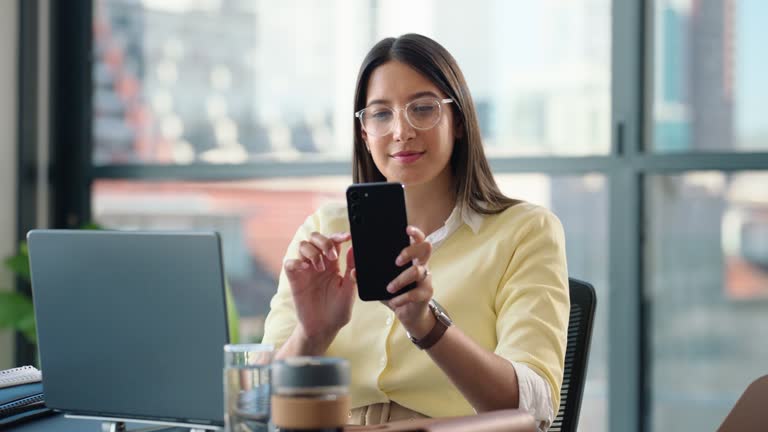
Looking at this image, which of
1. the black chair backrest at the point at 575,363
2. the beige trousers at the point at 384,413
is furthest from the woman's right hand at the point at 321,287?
the black chair backrest at the point at 575,363

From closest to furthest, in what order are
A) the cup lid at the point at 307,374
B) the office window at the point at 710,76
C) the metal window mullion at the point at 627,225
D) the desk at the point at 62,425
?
the cup lid at the point at 307,374 < the desk at the point at 62,425 < the office window at the point at 710,76 < the metal window mullion at the point at 627,225

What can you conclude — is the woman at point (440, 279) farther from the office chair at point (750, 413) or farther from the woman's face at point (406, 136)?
the office chair at point (750, 413)

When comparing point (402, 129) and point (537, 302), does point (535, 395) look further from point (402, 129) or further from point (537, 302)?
point (402, 129)

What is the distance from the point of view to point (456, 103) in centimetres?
199

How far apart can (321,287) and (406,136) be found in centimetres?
41

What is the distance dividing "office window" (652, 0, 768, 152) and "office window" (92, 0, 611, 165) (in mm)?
206

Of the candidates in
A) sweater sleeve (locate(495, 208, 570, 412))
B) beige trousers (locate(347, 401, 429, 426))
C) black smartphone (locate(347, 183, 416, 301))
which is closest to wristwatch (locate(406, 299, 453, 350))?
black smartphone (locate(347, 183, 416, 301))

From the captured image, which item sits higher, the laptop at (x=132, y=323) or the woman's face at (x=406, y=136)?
the woman's face at (x=406, y=136)

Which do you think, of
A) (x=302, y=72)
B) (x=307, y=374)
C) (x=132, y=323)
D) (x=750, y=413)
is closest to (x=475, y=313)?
(x=750, y=413)

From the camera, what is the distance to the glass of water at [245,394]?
119cm

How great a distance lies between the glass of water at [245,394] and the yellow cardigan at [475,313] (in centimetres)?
65

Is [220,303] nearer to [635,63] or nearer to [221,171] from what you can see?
[635,63]

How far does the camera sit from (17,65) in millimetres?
4113

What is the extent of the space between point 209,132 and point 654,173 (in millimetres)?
1802
